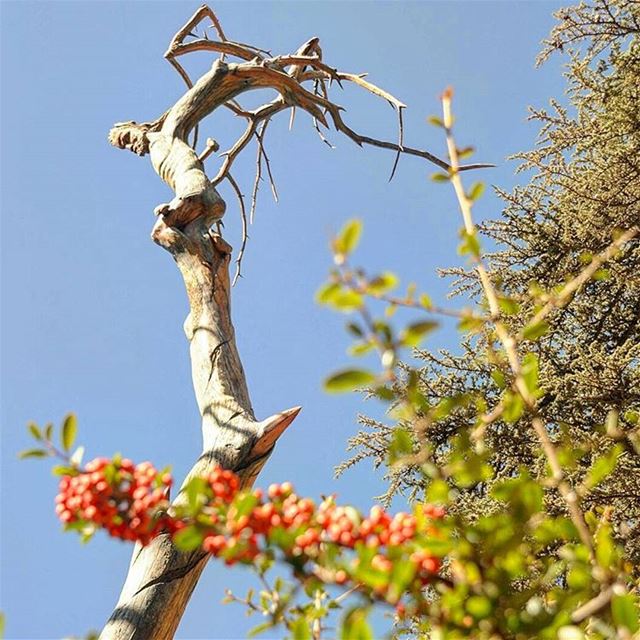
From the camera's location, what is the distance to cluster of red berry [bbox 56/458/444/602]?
1.10 meters

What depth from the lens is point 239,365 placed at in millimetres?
3107

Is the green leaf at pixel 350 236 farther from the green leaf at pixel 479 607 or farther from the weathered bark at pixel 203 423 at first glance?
the weathered bark at pixel 203 423

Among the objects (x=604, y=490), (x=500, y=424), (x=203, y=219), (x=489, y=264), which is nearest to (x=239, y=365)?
(x=203, y=219)

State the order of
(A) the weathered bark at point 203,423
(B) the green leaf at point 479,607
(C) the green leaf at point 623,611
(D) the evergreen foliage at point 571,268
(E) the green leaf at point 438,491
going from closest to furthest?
→ (C) the green leaf at point 623,611
(B) the green leaf at point 479,607
(E) the green leaf at point 438,491
(A) the weathered bark at point 203,423
(D) the evergreen foliage at point 571,268

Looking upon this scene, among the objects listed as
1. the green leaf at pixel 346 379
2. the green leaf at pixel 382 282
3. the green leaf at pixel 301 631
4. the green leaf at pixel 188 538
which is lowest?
the green leaf at pixel 301 631

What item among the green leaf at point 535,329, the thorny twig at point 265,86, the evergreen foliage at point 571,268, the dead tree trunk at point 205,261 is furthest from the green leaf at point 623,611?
the evergreen foliage at point 571,268

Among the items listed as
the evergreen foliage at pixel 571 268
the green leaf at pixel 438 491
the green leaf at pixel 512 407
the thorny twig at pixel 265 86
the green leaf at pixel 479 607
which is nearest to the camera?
the green leaf at pixel 479 607

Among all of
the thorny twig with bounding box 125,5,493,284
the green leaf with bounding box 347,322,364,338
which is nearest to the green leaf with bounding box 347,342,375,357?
the green leaf with bounding box 347,322,364,338

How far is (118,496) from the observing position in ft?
4.28

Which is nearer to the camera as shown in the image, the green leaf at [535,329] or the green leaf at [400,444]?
the green leaf at [400,444]

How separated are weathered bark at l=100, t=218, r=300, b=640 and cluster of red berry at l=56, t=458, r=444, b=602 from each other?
1.14 m

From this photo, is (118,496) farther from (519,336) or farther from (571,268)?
(571,268)

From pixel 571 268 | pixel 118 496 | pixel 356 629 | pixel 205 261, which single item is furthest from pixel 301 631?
pixel 571 268

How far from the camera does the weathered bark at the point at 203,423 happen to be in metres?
2.37
